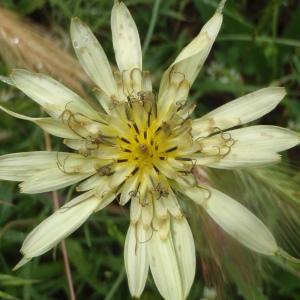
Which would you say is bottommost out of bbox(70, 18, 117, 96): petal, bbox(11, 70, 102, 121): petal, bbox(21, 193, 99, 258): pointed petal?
bbox(21, 193, 99, 258): pointed petal

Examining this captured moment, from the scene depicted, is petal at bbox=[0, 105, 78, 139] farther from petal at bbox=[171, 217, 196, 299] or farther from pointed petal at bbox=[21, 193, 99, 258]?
petal at bbox=[171, 217, 196, 299]

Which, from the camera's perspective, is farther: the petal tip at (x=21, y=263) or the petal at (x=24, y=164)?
the petal at (x=24, y=164)

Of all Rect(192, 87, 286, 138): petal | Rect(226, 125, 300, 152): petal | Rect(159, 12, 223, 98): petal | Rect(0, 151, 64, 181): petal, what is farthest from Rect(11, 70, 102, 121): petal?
Rect(226, 125, 300, 152): petal

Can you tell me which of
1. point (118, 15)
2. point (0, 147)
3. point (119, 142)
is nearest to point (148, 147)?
point (119, 142)

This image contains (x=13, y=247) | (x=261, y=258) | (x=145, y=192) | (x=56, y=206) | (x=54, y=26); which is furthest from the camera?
(x=54, y=26)

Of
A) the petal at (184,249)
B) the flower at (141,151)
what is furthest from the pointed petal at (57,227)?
the petal at (184,249)

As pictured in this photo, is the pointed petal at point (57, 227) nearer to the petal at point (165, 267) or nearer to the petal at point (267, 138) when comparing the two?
the petal at point (165, 267)

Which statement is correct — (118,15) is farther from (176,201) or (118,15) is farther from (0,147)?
(0,147)
